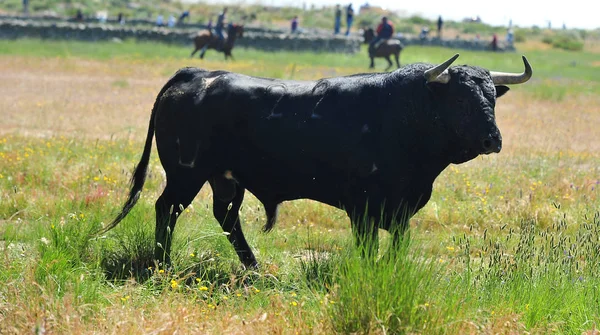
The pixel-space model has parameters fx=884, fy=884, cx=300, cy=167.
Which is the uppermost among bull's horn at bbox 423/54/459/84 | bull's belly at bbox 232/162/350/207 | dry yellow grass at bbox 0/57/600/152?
bull's horn at bbox 423/54/459/84

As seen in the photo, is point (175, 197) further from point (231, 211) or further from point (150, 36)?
point (150, 36)

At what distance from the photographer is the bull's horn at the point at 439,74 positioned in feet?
19.8

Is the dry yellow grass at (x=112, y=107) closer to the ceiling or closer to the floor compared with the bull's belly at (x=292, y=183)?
closer to the floor

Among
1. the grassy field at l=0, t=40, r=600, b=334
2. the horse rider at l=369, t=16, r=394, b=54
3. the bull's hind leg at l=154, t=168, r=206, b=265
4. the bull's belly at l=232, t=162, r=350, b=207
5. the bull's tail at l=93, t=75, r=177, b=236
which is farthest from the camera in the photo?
the horse rider at l=369, t=16, r=394, b=54

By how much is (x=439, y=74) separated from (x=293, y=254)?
1843 mm

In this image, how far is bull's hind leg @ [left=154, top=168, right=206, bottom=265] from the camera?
660 cm

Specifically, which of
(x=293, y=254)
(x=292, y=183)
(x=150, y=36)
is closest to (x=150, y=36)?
(x=150, y=36)

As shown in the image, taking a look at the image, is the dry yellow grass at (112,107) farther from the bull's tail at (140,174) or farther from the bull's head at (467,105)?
the bull's head at (467,105)

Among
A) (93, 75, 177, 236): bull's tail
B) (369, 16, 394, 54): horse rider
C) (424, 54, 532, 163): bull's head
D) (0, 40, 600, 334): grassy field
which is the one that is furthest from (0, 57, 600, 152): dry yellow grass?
(424, 54, 532, 163): bull's head

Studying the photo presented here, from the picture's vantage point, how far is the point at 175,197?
22.1 feet

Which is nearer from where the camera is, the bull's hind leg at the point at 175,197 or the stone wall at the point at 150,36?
the bull's hind leg at the point at 175,197

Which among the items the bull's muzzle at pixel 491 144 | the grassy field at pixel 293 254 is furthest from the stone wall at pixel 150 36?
the bull's muzzle at pixel 491 144

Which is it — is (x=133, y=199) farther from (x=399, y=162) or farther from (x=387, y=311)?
(x=387, y=311)

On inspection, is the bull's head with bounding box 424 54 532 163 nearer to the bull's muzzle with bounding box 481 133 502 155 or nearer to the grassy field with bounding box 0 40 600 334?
the bull's muzzle with bounding box 481 133 502 155
